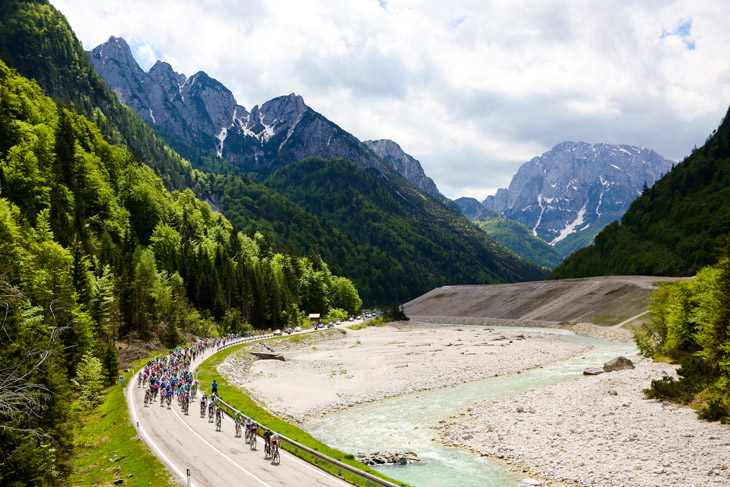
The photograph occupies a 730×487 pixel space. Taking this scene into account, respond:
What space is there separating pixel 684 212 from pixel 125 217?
207 m

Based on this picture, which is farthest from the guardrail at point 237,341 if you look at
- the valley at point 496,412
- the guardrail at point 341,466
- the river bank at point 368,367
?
the guardrail at point 341,466

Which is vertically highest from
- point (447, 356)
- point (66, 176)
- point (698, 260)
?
point (66, 176)

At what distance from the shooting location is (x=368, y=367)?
2756 inches

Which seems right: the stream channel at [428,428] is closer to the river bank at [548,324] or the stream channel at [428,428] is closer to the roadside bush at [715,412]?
the roadside bush at [715,412]

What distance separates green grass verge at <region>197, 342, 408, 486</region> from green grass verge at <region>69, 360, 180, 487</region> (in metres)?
8.31

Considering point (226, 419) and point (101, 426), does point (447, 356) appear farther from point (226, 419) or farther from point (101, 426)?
point (101, 426)

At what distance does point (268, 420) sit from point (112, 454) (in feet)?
38.4

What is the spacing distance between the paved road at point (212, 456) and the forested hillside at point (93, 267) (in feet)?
20.1

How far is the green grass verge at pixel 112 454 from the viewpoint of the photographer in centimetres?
2456

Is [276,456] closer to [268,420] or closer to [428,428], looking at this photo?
[268,420]

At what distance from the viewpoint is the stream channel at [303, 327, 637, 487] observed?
1078 inches

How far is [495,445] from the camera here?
105ft

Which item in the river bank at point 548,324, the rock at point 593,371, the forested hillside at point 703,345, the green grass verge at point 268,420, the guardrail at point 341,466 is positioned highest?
the forested hillside at point 703,345

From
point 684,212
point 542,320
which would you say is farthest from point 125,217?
point 684,212
